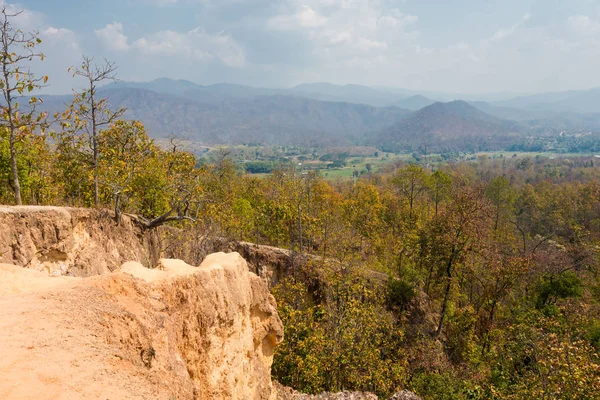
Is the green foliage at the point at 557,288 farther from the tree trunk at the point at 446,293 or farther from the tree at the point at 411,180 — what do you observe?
the tree at the point at 411,180

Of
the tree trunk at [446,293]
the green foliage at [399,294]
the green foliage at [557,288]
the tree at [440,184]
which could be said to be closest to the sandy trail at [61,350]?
the tree trunk at [446,293]

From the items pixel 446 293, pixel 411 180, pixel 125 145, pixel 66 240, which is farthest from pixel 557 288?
pixel 125 145

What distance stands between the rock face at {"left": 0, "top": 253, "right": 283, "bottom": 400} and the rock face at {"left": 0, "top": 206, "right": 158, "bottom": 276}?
5112 mm

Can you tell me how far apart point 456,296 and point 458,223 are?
376 inches

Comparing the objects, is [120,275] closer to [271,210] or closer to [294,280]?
[294,280]

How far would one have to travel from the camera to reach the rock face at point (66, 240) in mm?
15258

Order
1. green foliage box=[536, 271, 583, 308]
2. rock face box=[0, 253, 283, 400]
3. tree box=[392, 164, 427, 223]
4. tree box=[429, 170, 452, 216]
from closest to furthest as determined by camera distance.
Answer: rock face box=[0, 253, 283, 400]
green foliage box=[536, 271, 583, 308]
tree box=[429, 170, 452, 216]
tree box=[392, 164, 427, 223]

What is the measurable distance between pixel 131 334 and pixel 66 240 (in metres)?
11.6

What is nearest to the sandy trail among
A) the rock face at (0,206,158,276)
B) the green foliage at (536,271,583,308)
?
the rock face at (0,206,158,276)

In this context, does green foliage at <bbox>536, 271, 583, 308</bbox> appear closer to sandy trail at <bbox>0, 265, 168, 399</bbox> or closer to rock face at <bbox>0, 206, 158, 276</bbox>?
rock face at <bbox>0, 206, 158, 276</bbox>

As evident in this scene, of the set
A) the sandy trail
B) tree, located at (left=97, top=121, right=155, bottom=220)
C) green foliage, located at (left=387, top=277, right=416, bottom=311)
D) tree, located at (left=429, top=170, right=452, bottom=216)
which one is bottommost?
green foliage, located at (left=387, top=277, right=416, bottom=311)

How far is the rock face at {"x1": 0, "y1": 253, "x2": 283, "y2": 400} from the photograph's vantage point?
664cm

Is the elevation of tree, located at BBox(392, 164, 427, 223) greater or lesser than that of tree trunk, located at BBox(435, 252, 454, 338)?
greater

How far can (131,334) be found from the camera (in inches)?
323
